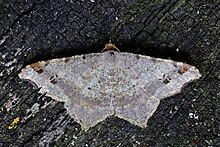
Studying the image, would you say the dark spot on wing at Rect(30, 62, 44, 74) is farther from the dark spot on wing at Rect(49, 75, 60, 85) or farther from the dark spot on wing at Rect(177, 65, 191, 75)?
the dark spot on wing at Rect(177, 65, 191, 75)

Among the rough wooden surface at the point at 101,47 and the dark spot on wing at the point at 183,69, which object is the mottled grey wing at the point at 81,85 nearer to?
the rough wooden surface at the point at 101,47

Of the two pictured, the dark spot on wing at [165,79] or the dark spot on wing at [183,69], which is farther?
the dark spot on wing at [165,79]

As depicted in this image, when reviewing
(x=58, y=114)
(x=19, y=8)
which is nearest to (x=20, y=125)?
(x=58, y=114)

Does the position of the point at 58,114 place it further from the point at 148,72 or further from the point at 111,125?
the point at 148,72

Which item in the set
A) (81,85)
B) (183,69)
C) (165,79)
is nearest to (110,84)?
(81,85)

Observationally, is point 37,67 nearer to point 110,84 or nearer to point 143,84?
point 110,84

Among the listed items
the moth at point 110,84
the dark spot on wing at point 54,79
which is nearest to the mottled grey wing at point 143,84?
the moth at point 110,84
